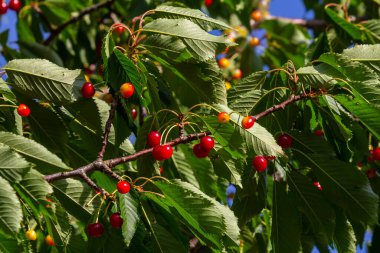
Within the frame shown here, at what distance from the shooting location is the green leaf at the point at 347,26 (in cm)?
260

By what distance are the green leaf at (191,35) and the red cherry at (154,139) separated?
0.26m

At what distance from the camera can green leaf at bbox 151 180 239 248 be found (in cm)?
163

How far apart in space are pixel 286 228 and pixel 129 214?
1.74 ft

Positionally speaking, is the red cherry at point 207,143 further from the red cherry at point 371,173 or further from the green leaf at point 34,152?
the red cherry at point 371,173

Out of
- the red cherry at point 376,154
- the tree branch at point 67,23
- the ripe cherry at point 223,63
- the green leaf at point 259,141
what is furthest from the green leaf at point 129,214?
the ripe cherry at point 223,63

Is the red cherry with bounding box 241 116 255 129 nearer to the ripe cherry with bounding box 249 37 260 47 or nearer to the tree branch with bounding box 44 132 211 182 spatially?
the tree branch with bounding box 44 132 211 182

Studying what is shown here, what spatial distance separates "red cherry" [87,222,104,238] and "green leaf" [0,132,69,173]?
17 cm

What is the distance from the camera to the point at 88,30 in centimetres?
401

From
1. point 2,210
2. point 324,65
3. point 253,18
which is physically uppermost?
point 324,65

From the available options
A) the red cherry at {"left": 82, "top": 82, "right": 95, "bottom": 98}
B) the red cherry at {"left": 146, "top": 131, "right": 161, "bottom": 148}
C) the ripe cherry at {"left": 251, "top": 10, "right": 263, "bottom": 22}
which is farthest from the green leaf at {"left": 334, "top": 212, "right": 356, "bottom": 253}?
the ripe cherry at {"left": 251, "top": 10, "right": 263, "bottom": 22}

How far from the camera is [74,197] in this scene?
190 cm

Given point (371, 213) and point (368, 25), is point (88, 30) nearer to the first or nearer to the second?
point (368, 25)

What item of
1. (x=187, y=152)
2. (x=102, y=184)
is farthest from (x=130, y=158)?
(x=187, y=152)

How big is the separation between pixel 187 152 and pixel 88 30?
1.99 meters
